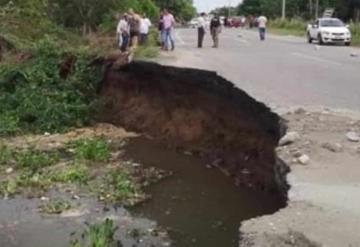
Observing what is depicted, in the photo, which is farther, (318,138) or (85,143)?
(85,143)

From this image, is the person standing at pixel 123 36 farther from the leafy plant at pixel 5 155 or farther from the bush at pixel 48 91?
the leafy plant at pixel 5 155

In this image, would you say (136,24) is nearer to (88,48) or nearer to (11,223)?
(88,48)

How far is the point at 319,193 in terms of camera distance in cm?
723

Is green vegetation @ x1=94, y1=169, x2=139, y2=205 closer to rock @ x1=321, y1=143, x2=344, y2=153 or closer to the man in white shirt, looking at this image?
rock @ x1=321, y1=143, x2=344, y2=153

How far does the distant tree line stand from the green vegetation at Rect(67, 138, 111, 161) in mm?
48654

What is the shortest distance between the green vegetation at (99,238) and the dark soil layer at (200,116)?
2.25m

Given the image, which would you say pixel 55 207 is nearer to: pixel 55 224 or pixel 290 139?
pixel 55 224

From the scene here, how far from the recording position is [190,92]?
16562mm

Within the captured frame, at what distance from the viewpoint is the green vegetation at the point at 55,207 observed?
34.4ft

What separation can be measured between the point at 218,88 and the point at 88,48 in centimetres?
735

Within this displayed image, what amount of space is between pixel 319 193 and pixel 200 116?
8836mm

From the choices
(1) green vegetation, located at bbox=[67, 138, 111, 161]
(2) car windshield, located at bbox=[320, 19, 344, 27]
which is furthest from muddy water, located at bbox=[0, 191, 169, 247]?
(2) car windshield, located at bbox=[320, 19, 344, 27]

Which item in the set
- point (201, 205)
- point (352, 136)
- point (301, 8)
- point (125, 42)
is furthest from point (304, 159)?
point (301, 8)

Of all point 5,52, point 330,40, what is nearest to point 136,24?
point 5,52
